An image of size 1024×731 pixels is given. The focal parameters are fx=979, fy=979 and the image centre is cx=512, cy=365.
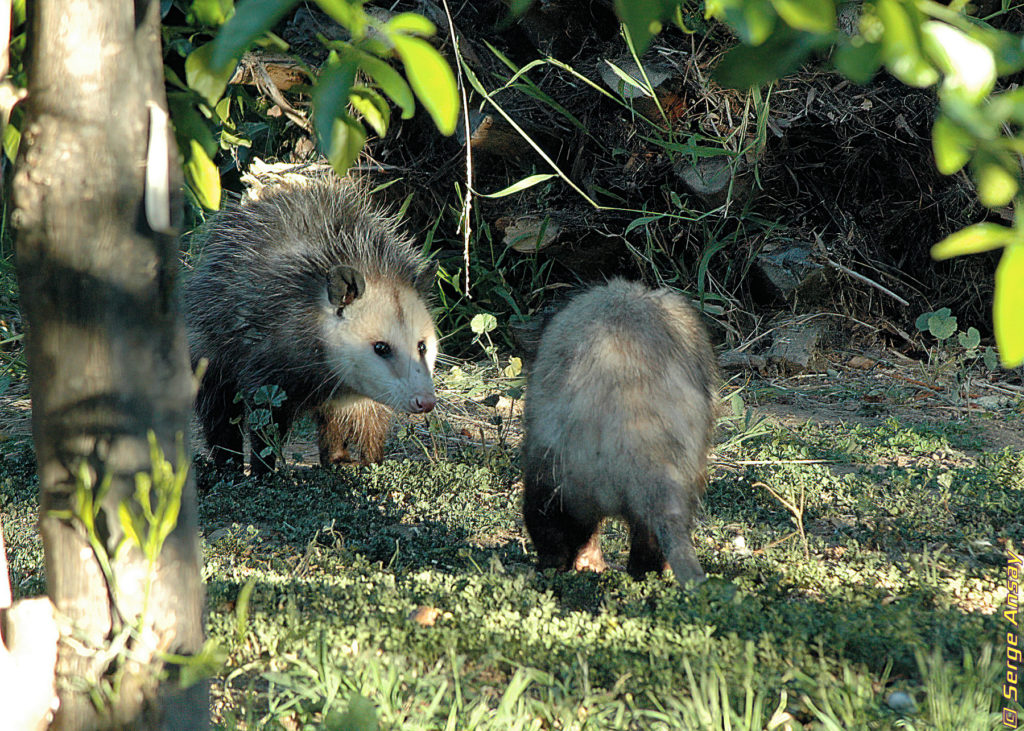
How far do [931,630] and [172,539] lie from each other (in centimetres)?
152

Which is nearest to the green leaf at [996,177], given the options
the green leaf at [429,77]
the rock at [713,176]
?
the green leaf at [429,77]

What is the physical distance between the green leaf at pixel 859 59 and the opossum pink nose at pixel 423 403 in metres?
3.25

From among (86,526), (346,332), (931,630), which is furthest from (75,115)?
(346,332)

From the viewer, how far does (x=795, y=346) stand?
215 inches

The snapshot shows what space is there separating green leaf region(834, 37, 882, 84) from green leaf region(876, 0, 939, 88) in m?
0.01

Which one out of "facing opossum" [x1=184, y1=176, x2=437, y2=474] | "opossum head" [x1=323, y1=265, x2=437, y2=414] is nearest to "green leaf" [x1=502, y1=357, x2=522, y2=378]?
"facing opossum" [x1=184, y1=176, x2=437, y2=474]

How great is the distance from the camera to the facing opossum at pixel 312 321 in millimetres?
4203

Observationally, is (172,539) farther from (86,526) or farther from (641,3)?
(641,3)

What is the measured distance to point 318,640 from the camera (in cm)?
202

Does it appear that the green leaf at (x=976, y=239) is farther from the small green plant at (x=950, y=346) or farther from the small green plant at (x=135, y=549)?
the small green plant at (x=950, y=346)

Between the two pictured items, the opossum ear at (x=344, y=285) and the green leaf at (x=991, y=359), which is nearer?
the opossum ear at (x=344, y=285)

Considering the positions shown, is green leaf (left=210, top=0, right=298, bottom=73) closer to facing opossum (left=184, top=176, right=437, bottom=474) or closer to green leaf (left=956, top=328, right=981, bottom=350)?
facing opossum (left=184, top=176, right=437, bottom=474)

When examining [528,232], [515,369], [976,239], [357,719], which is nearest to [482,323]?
[515,369]

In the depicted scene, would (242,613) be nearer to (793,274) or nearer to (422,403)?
(422,403)
